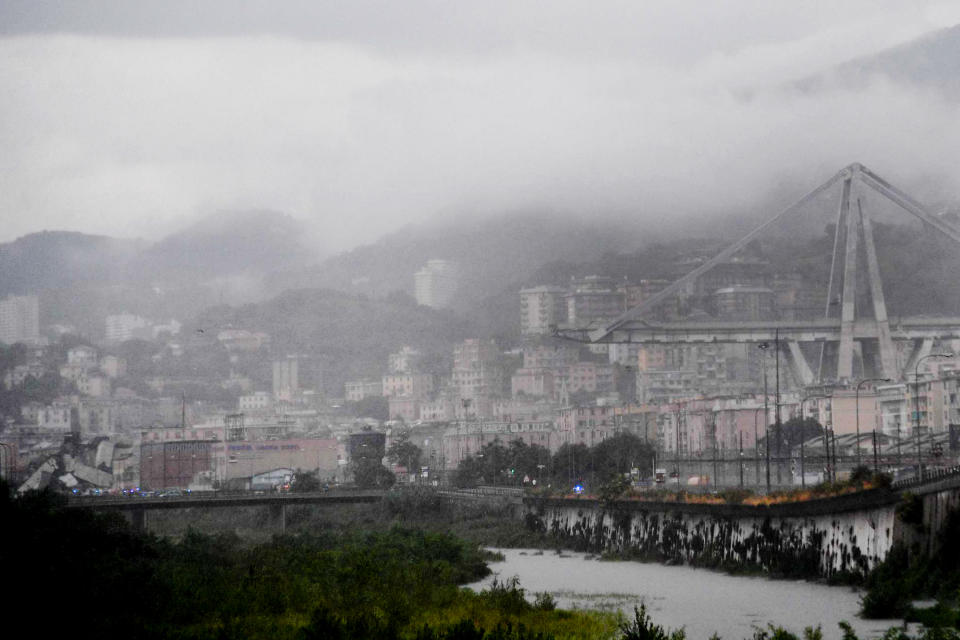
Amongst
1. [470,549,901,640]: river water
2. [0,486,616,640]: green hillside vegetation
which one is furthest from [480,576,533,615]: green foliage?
[470,549,901,640]: river water

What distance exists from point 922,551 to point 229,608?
15.5 metres

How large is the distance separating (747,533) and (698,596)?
22.4 feet

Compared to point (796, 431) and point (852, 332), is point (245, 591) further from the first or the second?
point (852, 332)

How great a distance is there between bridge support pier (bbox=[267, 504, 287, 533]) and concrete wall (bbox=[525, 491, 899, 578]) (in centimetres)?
2092

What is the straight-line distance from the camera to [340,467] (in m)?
155

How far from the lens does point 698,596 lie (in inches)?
1781

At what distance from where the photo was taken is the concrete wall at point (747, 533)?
4247cm

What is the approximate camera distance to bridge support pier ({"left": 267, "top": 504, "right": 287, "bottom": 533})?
3463 inches

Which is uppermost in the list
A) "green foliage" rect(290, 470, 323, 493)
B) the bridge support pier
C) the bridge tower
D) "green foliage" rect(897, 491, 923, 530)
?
the bridge tower

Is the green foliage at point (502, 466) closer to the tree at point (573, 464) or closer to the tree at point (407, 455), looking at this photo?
the tree at point (573, 464)

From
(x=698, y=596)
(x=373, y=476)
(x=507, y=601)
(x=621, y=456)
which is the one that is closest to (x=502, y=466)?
(x=621, y=456)

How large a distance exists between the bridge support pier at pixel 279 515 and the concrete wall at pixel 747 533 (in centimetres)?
2092

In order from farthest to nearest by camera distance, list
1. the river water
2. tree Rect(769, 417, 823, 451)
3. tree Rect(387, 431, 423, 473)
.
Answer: tree Rect(387, 431, 423, 473) → tree Rect(769, 417, 823, 451) → the river water

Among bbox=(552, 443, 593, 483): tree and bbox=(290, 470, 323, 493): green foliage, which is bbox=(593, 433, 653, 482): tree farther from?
bbox=(290, 470, 323, 493): green foliage
